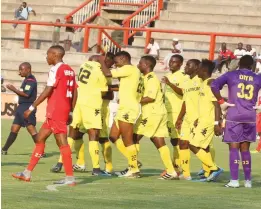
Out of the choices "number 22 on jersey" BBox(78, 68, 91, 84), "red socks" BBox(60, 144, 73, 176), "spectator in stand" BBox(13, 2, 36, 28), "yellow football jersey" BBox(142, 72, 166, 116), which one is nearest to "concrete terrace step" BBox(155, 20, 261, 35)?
"spectator in stand" BBox(13, 2, 36, 28)

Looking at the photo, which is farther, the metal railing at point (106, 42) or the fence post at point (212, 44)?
the metal railing at point (106, 42)

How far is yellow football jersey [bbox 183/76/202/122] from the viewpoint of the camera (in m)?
16.1

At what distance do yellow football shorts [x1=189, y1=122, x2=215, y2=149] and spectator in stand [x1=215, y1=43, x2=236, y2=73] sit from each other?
15.4 meters

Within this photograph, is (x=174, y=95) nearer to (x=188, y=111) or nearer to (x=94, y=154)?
(x=188, y=111)

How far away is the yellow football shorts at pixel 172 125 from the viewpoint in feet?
54.9

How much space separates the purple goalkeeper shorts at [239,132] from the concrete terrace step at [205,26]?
70.1ft

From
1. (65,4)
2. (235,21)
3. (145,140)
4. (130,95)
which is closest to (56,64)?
(130,95)

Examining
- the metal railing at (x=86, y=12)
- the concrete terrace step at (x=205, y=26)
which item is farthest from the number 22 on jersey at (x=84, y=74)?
the metal railing at (x=86, y=12)

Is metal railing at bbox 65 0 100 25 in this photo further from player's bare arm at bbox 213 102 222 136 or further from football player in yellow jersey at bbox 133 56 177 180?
player's bare arm at bbox 213 102 222 136

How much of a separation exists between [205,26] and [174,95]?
19.9m

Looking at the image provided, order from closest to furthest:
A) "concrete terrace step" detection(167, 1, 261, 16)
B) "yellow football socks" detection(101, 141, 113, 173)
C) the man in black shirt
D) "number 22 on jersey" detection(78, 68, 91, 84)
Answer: "number 22 on jersey" detection(78, 68, 91, 84) < "yellow football socks" detection(101, 141, 113, 173) < the man in black shirt < "concrete terrace step" detection(167, 1, 261, 16)

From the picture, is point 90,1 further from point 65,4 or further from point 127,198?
point 127,198

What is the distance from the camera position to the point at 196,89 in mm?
16047

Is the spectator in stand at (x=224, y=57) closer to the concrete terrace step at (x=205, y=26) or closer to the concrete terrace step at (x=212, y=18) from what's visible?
the concrete terrace step at (x=205, y=26)
